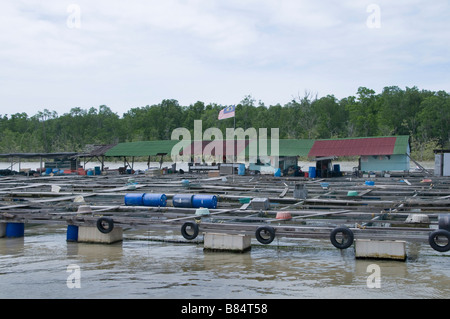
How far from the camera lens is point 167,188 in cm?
2434

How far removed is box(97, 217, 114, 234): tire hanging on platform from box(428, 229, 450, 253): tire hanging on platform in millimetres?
8646

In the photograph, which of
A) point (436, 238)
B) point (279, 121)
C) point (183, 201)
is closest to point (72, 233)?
point (183, 201)

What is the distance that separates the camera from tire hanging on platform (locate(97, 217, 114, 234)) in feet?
45.9

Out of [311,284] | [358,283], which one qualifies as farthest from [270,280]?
[358,283]

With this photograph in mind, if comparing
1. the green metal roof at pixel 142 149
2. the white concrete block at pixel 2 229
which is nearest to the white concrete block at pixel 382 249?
the white concrete block at pixel 2 229

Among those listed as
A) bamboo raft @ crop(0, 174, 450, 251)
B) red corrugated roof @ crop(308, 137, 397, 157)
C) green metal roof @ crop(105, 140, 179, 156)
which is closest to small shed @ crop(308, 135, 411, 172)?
red corrugated roof @ crop(308, 137, 397, 157)

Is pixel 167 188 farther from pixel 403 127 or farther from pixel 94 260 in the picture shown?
pixel 403 127

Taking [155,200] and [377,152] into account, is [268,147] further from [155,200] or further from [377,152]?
[155,200]

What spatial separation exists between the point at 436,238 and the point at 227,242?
5.27 m

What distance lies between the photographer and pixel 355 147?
116ft

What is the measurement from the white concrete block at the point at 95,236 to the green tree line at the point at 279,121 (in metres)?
58.9

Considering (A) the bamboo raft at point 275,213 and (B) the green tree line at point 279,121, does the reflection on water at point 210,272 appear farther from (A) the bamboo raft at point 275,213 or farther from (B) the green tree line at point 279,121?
(B) the green tree line at point 279,121

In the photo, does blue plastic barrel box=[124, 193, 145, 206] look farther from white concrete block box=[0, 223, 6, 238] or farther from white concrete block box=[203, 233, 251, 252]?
white concrete block box=[203, 233, 251, 252]
